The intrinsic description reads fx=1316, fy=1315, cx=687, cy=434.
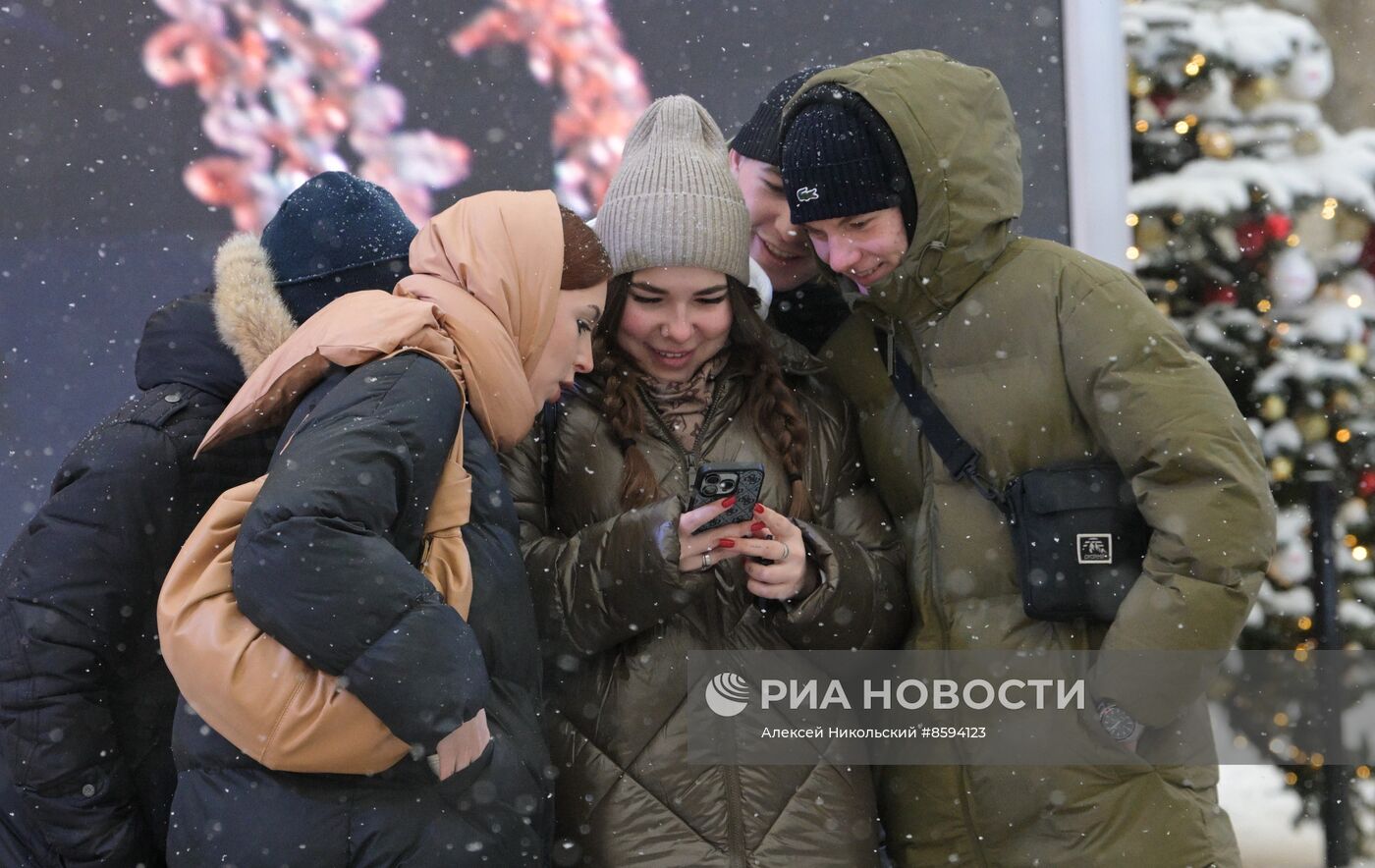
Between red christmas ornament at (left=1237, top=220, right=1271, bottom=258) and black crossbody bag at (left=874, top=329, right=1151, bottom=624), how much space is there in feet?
10.7

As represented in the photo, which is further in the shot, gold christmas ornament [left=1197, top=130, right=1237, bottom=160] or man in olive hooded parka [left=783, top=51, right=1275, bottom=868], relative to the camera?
gold christmas ornament [left=1197, top=130, right=1237, bottom=160]

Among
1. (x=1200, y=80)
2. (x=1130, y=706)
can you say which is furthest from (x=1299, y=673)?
(x=1130, y=706)

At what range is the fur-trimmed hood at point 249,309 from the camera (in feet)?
7.54

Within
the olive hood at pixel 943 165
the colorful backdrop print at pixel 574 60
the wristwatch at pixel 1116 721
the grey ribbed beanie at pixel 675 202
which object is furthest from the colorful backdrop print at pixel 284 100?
the wristwatch at pixel 1116 721

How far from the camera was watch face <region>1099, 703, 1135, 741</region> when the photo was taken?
2.25 meters

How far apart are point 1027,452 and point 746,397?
543 millimetres

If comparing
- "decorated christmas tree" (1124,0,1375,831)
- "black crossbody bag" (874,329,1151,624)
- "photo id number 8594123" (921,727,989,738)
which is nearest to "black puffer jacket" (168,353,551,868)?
"photo id number 8594123" (921,727,989,738)

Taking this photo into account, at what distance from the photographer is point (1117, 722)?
7.39 feet

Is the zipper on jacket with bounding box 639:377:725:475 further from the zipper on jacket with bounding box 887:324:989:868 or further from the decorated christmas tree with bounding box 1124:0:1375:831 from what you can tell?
the decorated christmas tree with bounding box 1124:0:1375:831

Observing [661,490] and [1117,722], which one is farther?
[661,490]

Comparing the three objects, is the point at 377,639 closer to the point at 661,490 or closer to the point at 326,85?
the point at 661,490

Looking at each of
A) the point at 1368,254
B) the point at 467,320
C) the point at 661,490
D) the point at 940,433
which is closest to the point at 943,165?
the point at 940,433

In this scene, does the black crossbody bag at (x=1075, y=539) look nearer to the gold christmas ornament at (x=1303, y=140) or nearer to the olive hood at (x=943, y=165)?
the olive hood at (x=943, y=165)

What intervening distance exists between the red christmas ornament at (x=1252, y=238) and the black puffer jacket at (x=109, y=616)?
407cm
